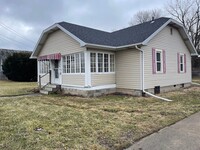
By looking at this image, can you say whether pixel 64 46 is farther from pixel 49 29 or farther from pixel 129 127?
pixel 129 127

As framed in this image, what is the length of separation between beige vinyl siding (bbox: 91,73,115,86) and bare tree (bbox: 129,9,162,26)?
32647mm

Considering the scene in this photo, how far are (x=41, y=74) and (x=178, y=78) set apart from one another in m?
10.4

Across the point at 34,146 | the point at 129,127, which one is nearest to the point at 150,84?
the point at 129,127

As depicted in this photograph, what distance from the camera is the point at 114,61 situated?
1312cm

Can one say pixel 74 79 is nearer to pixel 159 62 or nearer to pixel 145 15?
pixel 159 62

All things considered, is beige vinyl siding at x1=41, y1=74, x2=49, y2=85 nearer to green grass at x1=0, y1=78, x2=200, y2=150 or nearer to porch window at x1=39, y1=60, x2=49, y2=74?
porch window at x1=39, y1=60, x2=49, y2=74

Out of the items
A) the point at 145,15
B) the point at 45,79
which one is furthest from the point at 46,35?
the point at 145,15

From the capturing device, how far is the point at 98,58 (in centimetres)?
1207

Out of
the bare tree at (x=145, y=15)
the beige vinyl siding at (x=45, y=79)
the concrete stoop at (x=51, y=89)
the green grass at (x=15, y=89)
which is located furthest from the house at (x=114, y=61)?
the bare tree at (x=145, y=15)

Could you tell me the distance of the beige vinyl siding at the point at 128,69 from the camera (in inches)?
465

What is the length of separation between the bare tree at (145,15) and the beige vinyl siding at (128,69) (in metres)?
32.2

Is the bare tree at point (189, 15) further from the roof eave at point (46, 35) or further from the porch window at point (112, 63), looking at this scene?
the roof eave at point (46, 35)

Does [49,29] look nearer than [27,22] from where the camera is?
Yes

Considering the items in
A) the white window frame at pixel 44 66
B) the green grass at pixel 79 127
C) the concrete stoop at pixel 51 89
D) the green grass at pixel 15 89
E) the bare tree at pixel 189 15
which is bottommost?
the green grass at pixel 79 127
